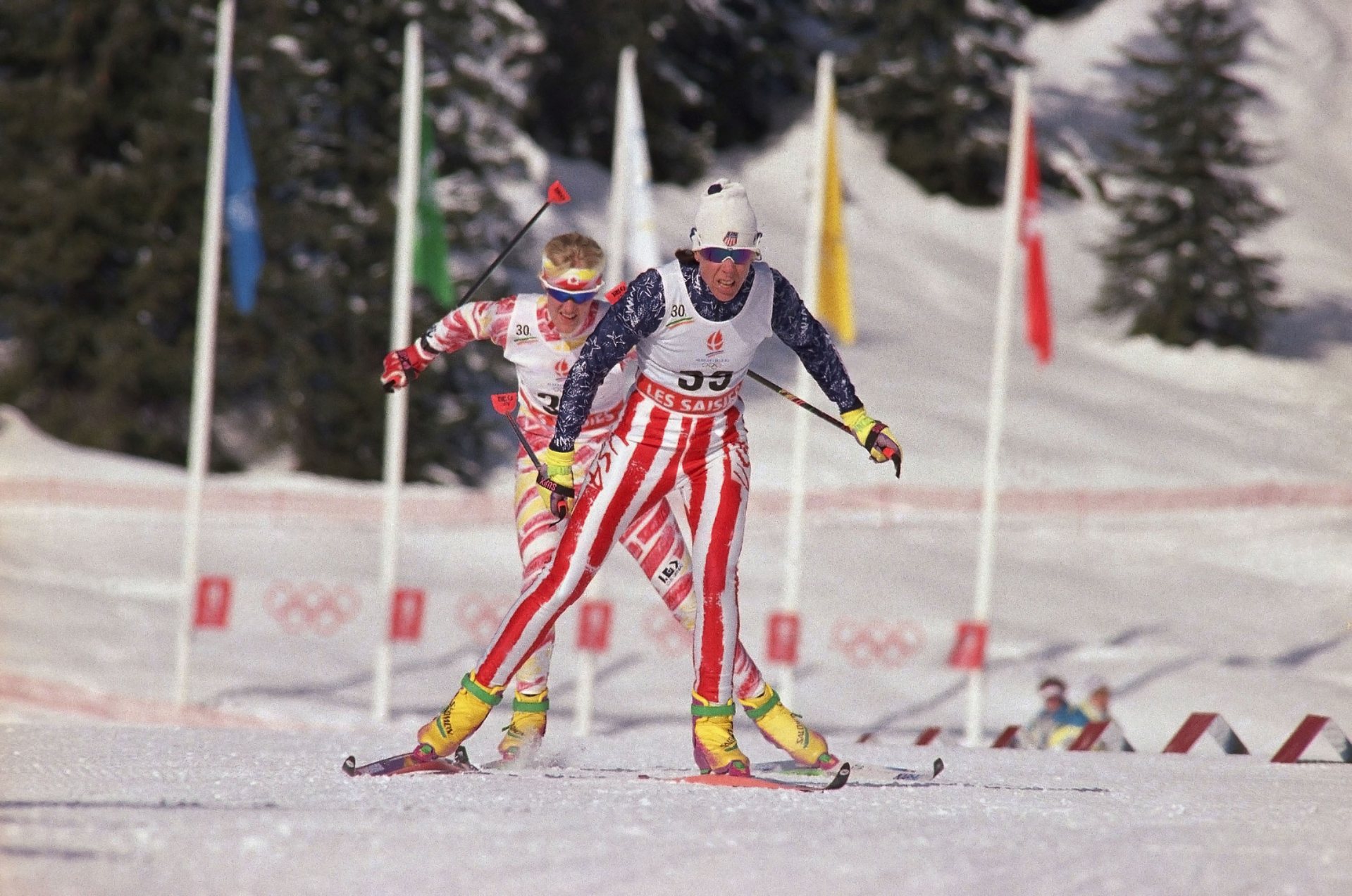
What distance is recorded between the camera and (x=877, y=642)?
20.7m

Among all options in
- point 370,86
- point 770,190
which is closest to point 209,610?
point 370,86

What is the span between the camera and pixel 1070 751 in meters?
9.59

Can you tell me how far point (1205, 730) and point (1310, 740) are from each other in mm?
1026

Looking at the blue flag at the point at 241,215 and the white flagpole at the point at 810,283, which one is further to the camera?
the blue flag at the point at 241,215

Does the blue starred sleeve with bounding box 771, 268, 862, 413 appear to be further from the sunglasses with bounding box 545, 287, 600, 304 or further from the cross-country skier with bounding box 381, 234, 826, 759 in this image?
the sunglasses with bounding box 545, 287, 600, 304

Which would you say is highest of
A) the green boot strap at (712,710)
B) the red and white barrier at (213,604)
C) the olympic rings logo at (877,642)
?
the green boot strap at (712,710)

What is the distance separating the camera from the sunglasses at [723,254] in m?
6.26

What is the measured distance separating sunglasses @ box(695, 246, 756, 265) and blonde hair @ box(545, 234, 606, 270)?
87 centimetres

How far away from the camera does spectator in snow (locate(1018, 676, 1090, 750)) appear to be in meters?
12.7

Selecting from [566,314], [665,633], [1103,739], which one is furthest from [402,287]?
[566,314]

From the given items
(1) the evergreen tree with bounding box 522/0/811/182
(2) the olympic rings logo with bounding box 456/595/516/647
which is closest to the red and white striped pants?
(2) the olympic rings logo with bounding box 456/595/516/647

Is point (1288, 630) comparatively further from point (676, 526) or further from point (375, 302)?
point (676, 526)

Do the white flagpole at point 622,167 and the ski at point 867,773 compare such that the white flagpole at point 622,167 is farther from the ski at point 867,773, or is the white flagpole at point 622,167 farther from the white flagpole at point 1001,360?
the ski at point 867,773

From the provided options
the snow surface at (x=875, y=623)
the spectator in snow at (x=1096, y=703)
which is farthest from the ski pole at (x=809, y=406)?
the spectator in snow at (x=1096, y=703)
